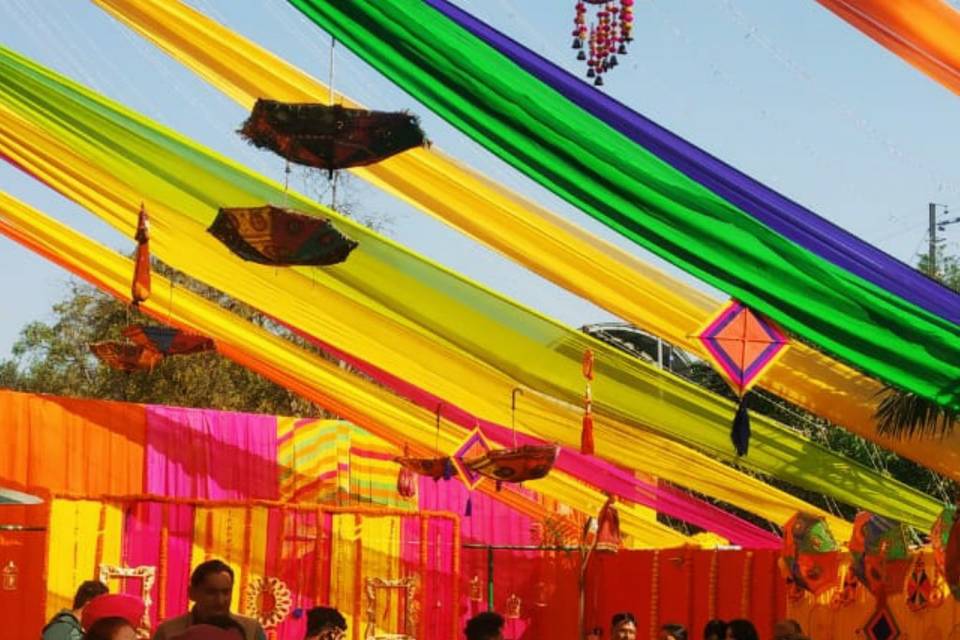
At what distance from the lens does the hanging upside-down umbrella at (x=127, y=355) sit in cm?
1171

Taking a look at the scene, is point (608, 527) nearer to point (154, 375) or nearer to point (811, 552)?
point (811, 552)

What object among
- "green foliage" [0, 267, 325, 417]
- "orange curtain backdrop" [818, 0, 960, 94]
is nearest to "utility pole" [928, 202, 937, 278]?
"green foliage" [0, 267, 325, 417]

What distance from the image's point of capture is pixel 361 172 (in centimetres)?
896

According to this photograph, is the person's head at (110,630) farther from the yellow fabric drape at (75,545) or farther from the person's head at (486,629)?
the yellow fabric drape at (75,545)

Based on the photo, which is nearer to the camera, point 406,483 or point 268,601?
point 268,601

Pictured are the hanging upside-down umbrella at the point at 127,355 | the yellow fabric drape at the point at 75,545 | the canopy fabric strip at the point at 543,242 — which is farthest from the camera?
the yellow fabric drape at the point at 75,545

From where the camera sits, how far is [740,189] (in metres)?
6.64

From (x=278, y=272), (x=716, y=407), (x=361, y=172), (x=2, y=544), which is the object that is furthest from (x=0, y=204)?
(x=716, y=407)

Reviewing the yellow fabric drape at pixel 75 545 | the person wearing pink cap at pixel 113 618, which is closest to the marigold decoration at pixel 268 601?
the yellow fabric drape at pixel 75 545

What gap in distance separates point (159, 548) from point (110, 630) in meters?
9.50

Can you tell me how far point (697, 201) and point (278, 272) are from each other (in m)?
3.71

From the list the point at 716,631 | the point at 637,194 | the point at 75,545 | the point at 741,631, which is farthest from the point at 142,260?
the point at 75,545

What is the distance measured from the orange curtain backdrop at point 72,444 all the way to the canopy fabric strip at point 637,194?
754 centimetres

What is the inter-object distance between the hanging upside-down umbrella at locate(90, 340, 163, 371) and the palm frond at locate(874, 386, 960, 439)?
5.11m
